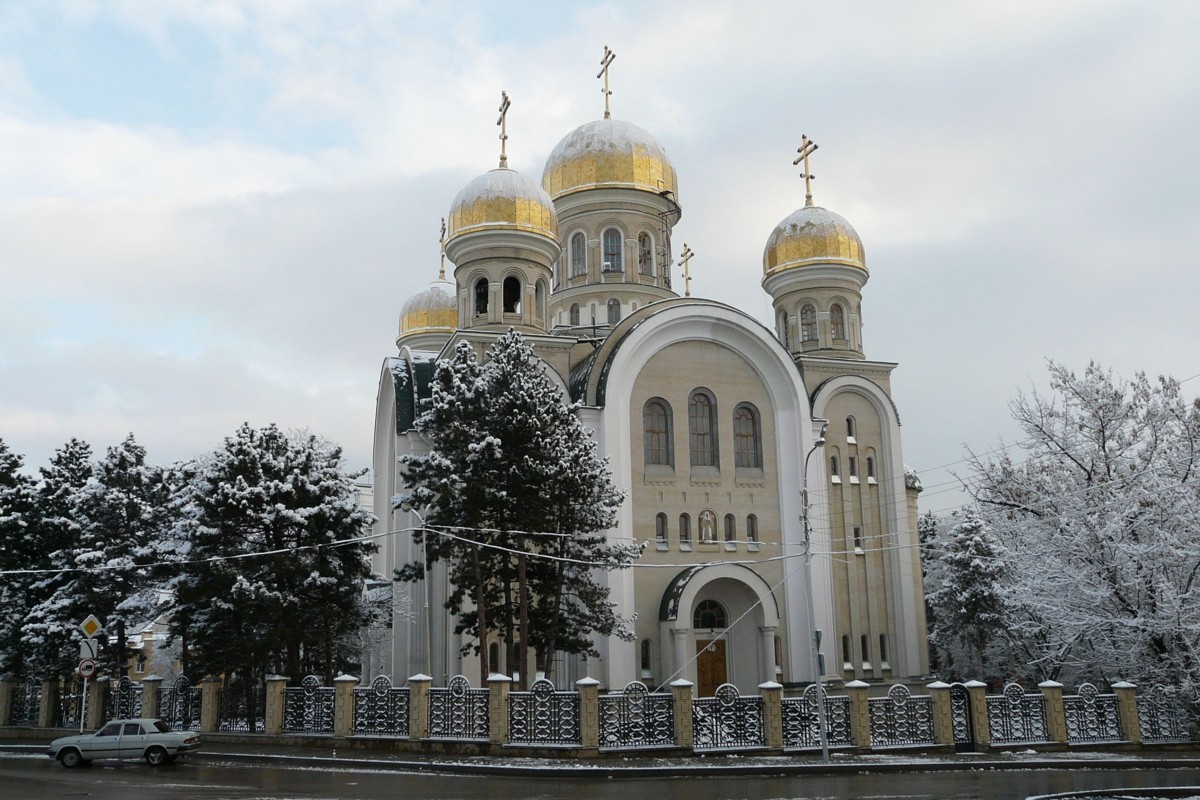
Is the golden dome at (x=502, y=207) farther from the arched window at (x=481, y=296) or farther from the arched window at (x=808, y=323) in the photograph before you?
the arched window at (x=808, y=323)

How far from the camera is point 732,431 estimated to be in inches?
1133

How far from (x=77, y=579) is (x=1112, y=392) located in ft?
80.3

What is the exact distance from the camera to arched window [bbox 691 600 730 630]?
27.5m

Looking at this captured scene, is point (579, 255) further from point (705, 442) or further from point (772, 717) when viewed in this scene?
point (772, 717)

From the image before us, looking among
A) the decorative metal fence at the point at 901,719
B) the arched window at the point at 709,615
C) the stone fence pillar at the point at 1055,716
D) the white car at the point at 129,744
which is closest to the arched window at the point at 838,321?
the arched window at the point at 709,615

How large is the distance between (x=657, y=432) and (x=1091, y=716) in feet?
40.9

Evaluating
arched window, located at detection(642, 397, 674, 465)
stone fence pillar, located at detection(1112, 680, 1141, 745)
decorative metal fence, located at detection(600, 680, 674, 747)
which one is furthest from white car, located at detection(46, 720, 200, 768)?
stone fence pillar, located at detection(1112, 680, 1141, 745)

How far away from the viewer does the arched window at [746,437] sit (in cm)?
2892

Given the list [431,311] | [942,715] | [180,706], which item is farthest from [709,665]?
[431,311]

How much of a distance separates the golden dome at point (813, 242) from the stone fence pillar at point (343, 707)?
62.3 feet

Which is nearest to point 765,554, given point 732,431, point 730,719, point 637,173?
point 732,431

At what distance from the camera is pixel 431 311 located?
4078 cm

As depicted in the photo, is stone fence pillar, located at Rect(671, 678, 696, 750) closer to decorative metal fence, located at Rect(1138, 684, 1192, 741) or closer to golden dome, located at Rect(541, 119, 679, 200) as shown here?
decorative metal fence, located at Rect(1138, 684, 1192, 741)

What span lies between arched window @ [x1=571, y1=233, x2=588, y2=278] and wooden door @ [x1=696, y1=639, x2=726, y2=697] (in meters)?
12.3
